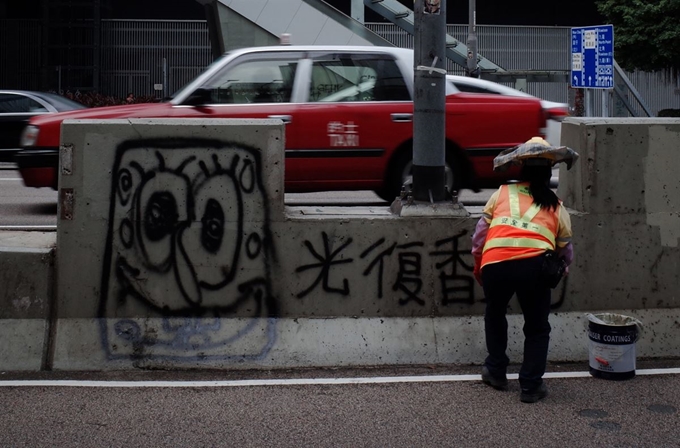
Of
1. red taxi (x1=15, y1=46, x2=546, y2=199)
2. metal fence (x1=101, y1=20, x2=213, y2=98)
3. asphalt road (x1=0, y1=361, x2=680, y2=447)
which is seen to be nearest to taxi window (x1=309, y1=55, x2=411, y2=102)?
red taxi (x1=15, y1=46, x2=546, y2=199)

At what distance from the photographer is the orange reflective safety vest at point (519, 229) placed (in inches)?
237

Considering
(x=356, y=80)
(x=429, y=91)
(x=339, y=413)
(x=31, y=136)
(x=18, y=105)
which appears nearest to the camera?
(x=339, y=413)

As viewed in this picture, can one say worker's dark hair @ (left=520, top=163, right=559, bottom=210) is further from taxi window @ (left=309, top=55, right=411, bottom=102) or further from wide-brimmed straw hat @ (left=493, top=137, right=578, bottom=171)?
taxi window @ (left=309, top=55, right=411, bottom=102)

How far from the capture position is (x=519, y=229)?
6.05 metres

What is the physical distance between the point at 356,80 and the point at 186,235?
470 cm

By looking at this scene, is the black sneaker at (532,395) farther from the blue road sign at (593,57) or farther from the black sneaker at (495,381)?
the blue road sign at (593,57)

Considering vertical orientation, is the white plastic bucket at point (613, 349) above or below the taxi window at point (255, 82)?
below

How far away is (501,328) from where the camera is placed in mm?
6285

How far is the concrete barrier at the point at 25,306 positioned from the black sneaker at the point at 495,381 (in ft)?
9.39

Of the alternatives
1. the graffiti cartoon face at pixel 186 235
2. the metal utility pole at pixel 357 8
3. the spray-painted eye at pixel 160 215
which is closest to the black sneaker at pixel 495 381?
the graffiti cartoon face at pixel 186 235

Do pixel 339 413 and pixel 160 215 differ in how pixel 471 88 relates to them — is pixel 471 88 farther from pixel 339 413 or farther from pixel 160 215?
pixel 339 413

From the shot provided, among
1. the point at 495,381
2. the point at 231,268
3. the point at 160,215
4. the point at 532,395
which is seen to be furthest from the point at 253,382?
the point at 532,395

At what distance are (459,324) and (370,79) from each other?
473 centimetres

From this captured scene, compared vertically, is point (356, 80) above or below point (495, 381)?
above
